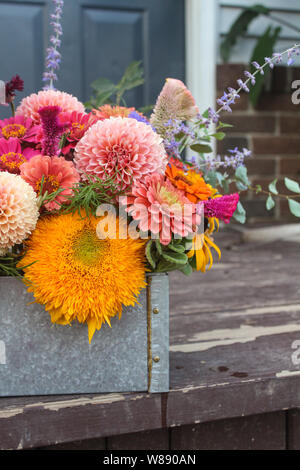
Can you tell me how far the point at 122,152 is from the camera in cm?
61

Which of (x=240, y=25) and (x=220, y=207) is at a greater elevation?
(x=240, y=25)

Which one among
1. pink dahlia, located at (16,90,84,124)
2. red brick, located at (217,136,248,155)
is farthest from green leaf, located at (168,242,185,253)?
red brick, located at (217,136,248,155)

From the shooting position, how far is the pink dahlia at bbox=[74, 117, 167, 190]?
1.99 feet

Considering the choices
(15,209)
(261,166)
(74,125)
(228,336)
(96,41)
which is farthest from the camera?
(261,166)

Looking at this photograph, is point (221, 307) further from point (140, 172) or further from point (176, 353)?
point (140, 172)

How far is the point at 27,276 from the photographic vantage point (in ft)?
2.00

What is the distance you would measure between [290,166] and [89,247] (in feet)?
7.33

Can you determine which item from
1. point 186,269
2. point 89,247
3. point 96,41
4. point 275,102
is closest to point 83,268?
point 89,247

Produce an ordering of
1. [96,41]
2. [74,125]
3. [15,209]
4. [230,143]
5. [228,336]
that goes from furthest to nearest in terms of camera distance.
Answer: [230,143]
[96,41]
[228,336]
[74,125]
[15,209]

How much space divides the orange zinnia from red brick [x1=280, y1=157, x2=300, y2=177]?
2.08m

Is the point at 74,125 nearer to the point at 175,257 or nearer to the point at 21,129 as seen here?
the point at 21,129

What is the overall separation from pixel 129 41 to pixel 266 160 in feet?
3.03
